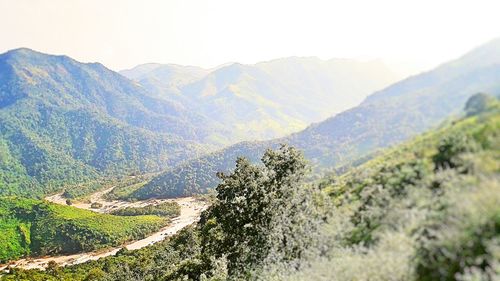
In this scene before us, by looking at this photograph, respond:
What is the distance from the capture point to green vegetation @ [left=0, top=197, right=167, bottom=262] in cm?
11966

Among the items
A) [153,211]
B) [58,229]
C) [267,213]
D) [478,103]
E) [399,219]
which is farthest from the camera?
[153,211]

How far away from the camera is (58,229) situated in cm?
12519

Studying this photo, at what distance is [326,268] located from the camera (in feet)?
43.8

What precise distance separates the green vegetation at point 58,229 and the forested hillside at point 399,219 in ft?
358

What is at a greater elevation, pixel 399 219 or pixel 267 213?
pixel 399 219

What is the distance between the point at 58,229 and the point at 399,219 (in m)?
131

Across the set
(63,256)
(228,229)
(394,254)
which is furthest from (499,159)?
(63,256)

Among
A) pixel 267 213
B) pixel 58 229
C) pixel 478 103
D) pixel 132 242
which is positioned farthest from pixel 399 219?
pixel 58 229

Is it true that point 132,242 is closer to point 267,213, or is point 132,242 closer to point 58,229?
point 58,229

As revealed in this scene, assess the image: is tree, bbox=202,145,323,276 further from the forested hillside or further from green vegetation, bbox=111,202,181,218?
green vegetation, bbox=111,202,181,218

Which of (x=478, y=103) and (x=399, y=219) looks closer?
(x=399, y=219)

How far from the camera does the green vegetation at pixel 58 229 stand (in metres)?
120

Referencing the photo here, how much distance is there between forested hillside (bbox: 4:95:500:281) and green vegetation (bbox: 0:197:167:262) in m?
109

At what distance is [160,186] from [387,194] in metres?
193
